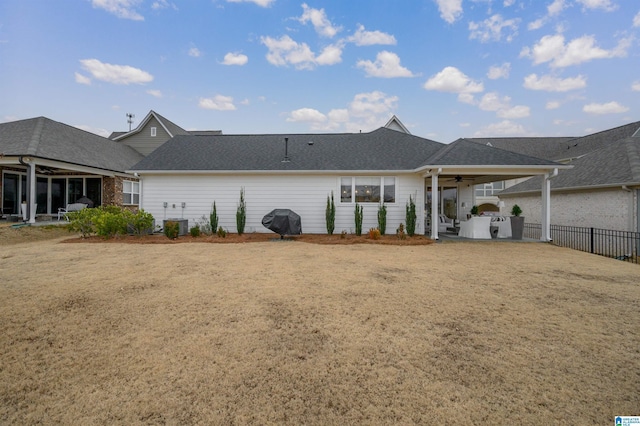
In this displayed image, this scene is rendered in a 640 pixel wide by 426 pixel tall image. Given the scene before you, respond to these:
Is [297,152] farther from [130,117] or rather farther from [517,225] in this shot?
[130,117]

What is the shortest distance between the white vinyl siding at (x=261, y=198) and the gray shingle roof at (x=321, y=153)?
57cm

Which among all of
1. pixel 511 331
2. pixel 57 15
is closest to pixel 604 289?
pixel 511 331

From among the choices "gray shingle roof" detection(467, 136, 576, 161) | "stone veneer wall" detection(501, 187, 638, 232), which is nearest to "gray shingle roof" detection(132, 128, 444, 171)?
"stone veneer wall" detection(501, 187, 638, 232)

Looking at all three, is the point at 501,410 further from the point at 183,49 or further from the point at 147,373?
the point at 183,49

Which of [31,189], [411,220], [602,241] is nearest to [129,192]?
[31,189]

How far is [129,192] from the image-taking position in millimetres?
18391

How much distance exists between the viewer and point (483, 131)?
3219 cm

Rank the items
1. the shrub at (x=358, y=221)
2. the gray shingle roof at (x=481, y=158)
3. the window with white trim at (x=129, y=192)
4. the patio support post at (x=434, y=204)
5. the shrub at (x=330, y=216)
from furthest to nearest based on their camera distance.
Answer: the window with white trim at (x=129, y=192) < the shrub at (x=330, y=216) < the shrub at (x=358, y=221) < the patio support post at (x=434, y=204) < the gray shingle roof at (x=481, y=158)

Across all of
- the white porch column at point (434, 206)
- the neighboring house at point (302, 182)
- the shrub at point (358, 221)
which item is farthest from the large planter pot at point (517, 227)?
the shrub at point (358, 221)

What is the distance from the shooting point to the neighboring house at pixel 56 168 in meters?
12.4

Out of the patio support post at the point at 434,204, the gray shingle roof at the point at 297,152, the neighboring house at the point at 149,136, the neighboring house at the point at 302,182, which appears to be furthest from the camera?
the neighboring house at the point at 149,136

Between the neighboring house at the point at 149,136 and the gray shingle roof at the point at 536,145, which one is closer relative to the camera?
the neighboring house at the point at 149,136

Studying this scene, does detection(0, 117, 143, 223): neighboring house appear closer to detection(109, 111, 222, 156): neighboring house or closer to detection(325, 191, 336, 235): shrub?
detection(109, 111, 222, 156): neighboring house

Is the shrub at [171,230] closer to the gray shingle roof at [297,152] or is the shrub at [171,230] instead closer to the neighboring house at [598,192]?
the gray shingle roof at [297,152]
